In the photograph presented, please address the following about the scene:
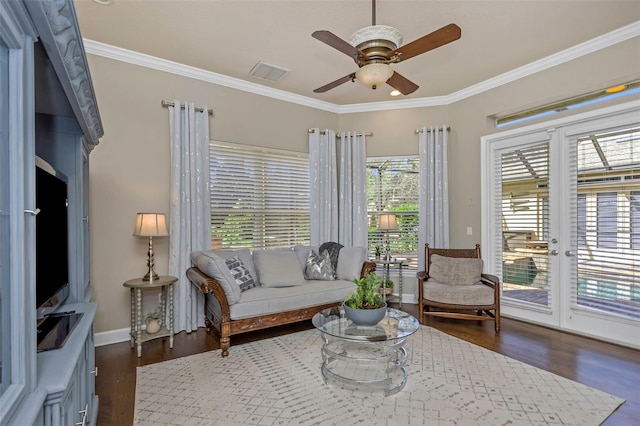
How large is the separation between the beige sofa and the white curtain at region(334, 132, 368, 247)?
774 mm

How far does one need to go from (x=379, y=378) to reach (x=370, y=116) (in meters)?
3.82

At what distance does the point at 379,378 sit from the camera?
2.61 metres

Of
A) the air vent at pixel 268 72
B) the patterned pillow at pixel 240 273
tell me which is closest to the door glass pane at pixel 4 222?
the patterned pillow at pixel 240 273

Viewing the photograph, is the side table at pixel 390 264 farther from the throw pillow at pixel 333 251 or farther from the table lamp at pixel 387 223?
the throw pillow at pixel 333 251

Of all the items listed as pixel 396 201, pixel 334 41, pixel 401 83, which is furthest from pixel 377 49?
pixel 396 201

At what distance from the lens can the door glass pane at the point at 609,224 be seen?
10.6ft

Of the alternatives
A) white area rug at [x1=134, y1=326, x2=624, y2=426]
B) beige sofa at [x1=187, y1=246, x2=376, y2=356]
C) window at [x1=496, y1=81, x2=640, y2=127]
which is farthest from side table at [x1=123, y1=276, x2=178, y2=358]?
window at [x1=496, y1=81, x2=640, y2=127]

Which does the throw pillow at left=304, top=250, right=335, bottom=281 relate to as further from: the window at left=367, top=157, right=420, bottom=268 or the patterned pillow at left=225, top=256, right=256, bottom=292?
the window at left=367, top=157, right=420, bottom=268

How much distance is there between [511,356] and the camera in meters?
3.05

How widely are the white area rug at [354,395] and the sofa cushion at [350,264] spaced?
1224 mm

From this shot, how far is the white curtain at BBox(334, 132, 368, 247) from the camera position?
5047 millimetres

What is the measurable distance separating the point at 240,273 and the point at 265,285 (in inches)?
13.9

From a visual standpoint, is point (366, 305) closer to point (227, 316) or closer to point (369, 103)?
point (227, 316)

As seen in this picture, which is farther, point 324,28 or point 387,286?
point 387,286
